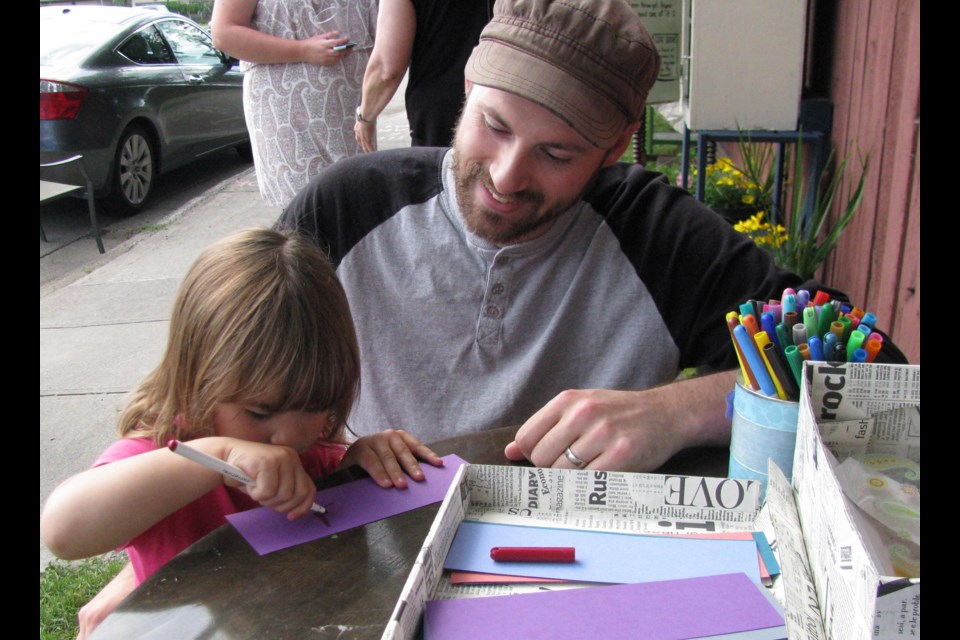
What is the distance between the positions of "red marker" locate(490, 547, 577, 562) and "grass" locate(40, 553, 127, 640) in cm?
172

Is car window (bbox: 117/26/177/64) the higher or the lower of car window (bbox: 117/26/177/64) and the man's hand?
the higher

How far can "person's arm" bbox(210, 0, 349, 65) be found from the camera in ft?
8.43

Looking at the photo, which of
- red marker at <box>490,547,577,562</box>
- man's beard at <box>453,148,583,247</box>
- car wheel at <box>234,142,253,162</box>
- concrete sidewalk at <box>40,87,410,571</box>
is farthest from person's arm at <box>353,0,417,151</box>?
car wheel at <box>234,142,253,162</box>

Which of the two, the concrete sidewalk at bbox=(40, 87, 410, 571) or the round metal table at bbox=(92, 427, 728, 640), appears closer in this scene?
the round metal table at bbox=(92, 427, 728, 640)

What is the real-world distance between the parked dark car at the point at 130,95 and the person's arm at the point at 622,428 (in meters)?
5.27

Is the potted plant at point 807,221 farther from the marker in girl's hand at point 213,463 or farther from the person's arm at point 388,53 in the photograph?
the marker in girl's hand at point 213,463

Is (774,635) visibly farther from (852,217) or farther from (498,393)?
(852,217)

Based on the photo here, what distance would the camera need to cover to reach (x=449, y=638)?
28.9 inches

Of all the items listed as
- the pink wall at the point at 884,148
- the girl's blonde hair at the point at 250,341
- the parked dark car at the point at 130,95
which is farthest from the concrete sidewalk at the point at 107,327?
the pink wall at the point at 884,148

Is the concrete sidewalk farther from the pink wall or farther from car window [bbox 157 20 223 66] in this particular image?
the pink wall

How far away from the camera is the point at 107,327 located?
4.29 m

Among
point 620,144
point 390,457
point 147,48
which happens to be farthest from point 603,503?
point 147,48

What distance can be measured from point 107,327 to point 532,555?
158 inches
